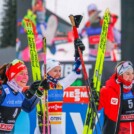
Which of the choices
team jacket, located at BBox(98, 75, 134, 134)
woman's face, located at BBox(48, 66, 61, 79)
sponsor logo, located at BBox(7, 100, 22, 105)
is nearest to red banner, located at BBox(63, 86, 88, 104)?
woman's face, located at BBox(48, 66, 61, 79)

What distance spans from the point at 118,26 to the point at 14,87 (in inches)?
595

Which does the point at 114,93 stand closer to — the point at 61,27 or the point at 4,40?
the point at 61,27

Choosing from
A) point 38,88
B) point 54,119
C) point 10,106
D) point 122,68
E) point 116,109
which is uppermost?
point 122,68

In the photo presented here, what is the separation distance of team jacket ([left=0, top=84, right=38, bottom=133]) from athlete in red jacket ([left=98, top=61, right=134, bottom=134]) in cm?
98

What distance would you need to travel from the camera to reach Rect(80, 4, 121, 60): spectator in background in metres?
20.5

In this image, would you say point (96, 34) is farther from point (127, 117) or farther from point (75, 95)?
point (127, 117)

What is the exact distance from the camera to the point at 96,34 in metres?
20.7

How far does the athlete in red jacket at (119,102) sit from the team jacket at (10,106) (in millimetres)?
981

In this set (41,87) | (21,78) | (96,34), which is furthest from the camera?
(96,34)

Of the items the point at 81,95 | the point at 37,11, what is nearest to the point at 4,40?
the point at 37,11

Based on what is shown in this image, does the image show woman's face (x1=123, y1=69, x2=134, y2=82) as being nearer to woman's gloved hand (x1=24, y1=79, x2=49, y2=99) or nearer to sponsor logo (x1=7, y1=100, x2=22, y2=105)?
woman's gloved hand (x1=24, y1=79, x2=49, y2=99)

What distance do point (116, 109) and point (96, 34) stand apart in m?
14.7

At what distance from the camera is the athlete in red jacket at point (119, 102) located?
20.0 ft

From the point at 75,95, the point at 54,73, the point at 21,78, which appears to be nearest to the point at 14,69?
the point at 21,78
